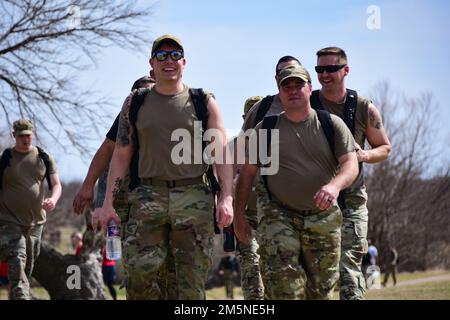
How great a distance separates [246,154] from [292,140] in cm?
57

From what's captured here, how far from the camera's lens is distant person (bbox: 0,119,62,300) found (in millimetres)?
11766

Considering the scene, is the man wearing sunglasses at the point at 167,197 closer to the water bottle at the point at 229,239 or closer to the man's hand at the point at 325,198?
the man's hand at the point at 325,198

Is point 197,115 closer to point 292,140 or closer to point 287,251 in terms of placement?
point 292,140

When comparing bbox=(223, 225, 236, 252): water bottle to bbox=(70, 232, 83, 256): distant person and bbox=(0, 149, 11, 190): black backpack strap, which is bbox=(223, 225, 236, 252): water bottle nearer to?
bbox=(0, 149, 11, 190): black backpack strap

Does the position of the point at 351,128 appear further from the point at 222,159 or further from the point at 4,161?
the point at 4,161

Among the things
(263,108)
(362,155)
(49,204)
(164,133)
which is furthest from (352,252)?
(49,204)

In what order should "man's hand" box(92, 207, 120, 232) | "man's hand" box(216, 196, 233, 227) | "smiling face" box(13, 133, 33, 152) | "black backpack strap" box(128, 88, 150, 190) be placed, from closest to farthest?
"man's hand" box(216, 196, 233, 227)
"man's hand" box(92, 207, 120, 232)
"black backpack strap" box(128, 88, 150, 190)
"smiling face" box(13, 133, 33, 152)

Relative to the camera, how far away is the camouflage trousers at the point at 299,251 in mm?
7094

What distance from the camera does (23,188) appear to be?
11.8m

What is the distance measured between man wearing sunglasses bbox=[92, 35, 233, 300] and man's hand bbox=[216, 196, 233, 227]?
9 centimetres

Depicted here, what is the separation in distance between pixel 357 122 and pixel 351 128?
0.48 ft

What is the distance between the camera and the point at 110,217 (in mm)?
7035

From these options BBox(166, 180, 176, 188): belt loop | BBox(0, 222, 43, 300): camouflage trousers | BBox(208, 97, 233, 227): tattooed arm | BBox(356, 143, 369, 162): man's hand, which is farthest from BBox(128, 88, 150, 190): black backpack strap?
BBox(0, 222, 43, 300): camouflage trousers
